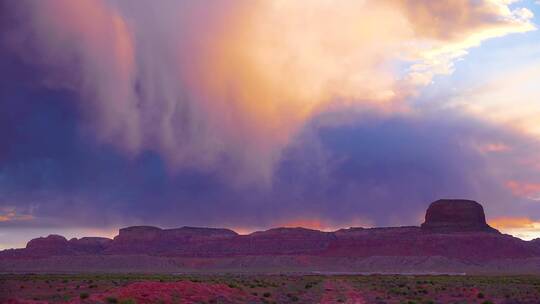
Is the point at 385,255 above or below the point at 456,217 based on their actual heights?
below

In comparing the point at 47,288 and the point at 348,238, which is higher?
the point at 348,238

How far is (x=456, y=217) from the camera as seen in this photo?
18575 centimetres

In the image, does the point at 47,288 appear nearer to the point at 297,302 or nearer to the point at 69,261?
the point at 297,302

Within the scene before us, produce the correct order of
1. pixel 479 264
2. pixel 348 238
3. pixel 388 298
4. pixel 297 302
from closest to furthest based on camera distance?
pixel 297 302
pixel 388 298
pixel 479 264
pixel 348 238

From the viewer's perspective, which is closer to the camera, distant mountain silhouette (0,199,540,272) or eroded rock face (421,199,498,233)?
distant mountain silhouette (0,199,540,272)

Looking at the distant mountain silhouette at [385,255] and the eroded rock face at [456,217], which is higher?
the eroded rock face at [456,217]

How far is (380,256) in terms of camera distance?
172000mm

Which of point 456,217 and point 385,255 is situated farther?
point 456,217

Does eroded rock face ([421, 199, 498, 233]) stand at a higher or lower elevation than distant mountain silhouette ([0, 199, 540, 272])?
higher

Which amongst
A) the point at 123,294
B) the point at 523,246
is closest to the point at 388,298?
the point at 123,294

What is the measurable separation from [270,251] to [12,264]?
7649 cm

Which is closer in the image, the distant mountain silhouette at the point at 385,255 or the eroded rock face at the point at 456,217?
the distant mountain silhouette at the point at 385,255

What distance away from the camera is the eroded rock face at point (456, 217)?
7136 inches

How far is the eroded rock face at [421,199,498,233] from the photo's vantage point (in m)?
181
